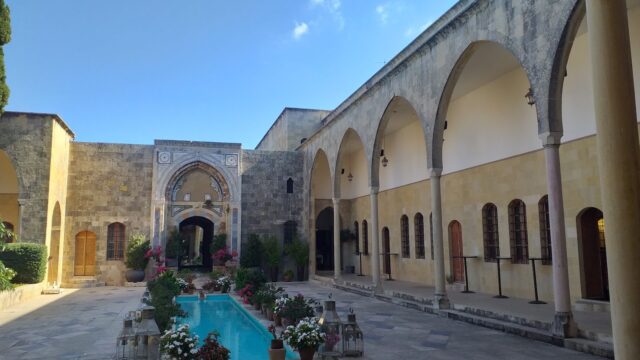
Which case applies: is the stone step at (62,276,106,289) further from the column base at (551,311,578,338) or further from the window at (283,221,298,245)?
the column base at (551,311,578,338)

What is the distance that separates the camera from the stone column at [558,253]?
6.91 m

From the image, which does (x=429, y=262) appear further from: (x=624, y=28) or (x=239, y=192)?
(x=624, y=28)

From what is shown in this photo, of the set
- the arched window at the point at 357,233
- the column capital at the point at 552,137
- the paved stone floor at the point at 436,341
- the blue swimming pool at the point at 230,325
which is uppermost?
the column capital at the point at 552,137

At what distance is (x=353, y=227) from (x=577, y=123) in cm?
1264

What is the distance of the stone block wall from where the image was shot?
20203 millimetres

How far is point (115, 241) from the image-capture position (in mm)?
18578

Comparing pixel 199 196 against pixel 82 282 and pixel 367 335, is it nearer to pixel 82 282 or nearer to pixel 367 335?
pixel 82 282

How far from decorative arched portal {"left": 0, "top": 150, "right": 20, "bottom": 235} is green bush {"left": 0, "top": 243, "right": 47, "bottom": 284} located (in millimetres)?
5264

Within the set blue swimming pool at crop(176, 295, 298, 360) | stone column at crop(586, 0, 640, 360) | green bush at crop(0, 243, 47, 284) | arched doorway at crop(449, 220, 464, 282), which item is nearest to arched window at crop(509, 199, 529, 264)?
arched doorway at crop(449, 220, 464, 282)

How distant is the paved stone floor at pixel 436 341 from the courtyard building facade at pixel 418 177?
66 cm

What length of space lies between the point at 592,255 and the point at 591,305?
1.01 meters

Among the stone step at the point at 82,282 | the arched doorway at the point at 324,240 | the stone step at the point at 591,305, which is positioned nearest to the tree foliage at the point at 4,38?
the stone step at the point at 82,282

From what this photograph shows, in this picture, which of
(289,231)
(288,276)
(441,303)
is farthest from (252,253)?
(441,303)

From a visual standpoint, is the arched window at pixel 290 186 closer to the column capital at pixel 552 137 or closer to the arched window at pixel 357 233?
the arched window at pixel 357 233
